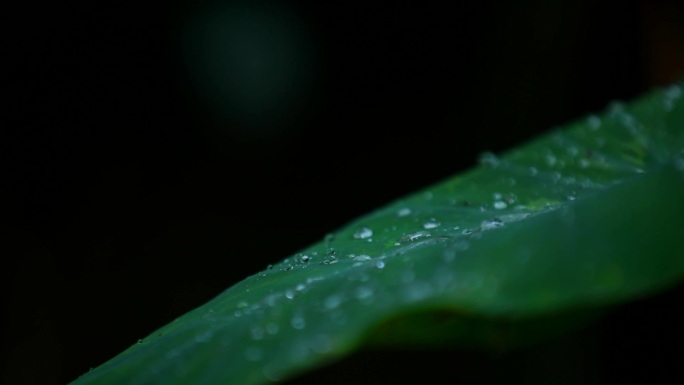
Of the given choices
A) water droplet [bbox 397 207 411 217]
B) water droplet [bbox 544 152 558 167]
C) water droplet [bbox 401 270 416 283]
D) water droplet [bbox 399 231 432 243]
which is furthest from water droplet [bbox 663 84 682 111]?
water droplet [bbox 401 270 416 283]

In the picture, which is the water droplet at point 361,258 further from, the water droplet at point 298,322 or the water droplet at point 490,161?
the water droplet at point 490,161

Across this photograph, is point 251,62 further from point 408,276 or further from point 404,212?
point 408,276

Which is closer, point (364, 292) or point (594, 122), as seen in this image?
point (364, 292)

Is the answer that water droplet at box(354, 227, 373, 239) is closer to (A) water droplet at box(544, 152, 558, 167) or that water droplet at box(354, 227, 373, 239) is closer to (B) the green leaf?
(B) the green leaf

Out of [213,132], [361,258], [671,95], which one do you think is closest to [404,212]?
[361,258]

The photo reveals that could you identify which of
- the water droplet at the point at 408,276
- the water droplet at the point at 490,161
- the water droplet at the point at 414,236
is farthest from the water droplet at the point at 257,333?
the water droplet at the point at 490,161
